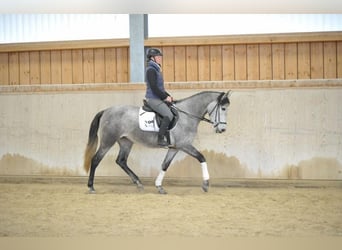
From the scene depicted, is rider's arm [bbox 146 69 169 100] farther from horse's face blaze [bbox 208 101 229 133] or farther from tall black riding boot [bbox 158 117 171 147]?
horse's face blaze [bbox 208 101 229 133]

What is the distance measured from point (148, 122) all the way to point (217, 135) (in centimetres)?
104

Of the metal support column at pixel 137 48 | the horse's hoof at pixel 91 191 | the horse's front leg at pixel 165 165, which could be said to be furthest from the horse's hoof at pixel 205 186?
the metal support column at pixel 137 48

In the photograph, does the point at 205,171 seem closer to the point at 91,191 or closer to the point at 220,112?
the point at 220,112

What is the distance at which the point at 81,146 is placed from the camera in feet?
23.9

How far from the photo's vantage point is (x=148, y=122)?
636 centimetres

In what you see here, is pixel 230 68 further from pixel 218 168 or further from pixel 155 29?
pixel 218 168

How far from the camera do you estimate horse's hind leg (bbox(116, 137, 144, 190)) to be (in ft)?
21.9

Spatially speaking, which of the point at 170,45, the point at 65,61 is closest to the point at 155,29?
the point at 170,45

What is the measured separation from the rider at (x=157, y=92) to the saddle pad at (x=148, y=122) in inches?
5.2

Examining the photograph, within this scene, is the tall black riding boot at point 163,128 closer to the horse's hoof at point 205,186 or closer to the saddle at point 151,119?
the saddle at point 151,119

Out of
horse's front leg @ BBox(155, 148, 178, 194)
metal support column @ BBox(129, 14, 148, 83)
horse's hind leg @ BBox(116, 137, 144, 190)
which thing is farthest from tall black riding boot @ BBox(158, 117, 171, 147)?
metal support column @ BBox(129, 14, 148, 83)

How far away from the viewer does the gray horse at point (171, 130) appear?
6.31 meters

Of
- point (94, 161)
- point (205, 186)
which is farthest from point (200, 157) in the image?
point (94, 161)

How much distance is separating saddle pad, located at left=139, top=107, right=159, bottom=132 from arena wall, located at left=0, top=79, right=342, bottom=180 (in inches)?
28.7
